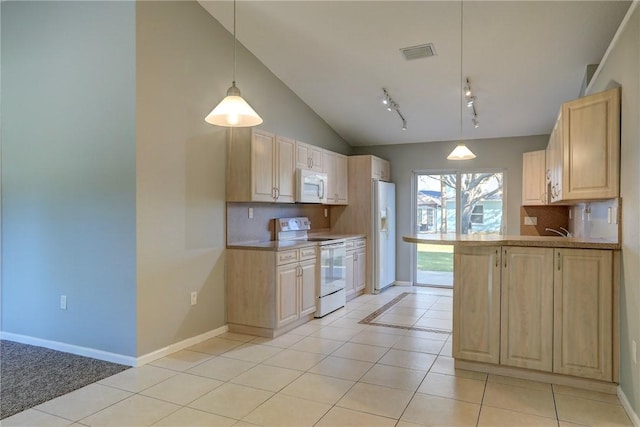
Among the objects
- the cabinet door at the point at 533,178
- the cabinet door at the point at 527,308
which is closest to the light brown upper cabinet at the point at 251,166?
the cabinet door at the point at 527,308

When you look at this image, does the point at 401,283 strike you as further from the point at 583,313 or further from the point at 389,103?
the point at 583,313

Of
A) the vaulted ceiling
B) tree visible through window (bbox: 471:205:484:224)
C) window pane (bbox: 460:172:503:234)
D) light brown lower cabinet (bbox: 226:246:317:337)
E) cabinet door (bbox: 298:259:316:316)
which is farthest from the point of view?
tree visible through window (bbox: 471:205:484:224)

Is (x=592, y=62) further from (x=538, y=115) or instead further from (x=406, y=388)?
(x=406, y=388)

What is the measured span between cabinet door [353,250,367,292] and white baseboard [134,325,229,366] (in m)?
2.28

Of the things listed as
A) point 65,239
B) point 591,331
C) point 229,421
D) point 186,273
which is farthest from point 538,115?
point 65,239

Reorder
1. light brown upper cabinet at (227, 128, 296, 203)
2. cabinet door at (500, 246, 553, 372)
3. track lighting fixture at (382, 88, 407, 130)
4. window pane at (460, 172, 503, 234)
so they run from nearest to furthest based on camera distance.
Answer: cabinet door at (500, 246, 553, 372), light brown upper cabinet at (227, 128, 296, 203), track lighting fixture at (382, 88, 407, 130), window pane at (460, 172, 503, 234)

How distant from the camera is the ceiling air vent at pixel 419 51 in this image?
408cm

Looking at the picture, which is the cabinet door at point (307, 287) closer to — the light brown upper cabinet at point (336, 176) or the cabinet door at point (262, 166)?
the cabinet door at point (262, 166)

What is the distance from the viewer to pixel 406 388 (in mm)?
2861

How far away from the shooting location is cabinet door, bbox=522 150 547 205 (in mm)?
5391

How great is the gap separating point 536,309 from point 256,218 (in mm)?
2998

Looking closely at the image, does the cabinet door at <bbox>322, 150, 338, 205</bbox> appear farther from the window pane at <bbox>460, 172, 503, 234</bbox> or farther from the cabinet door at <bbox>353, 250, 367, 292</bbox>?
the window pane at <bbox>460, 172, 503, 234</bbox>

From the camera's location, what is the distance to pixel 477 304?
320 cm

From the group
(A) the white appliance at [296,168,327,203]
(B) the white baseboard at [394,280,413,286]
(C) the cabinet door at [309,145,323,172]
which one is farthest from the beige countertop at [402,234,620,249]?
(B) the white baseboard at [394,280,413,286]
